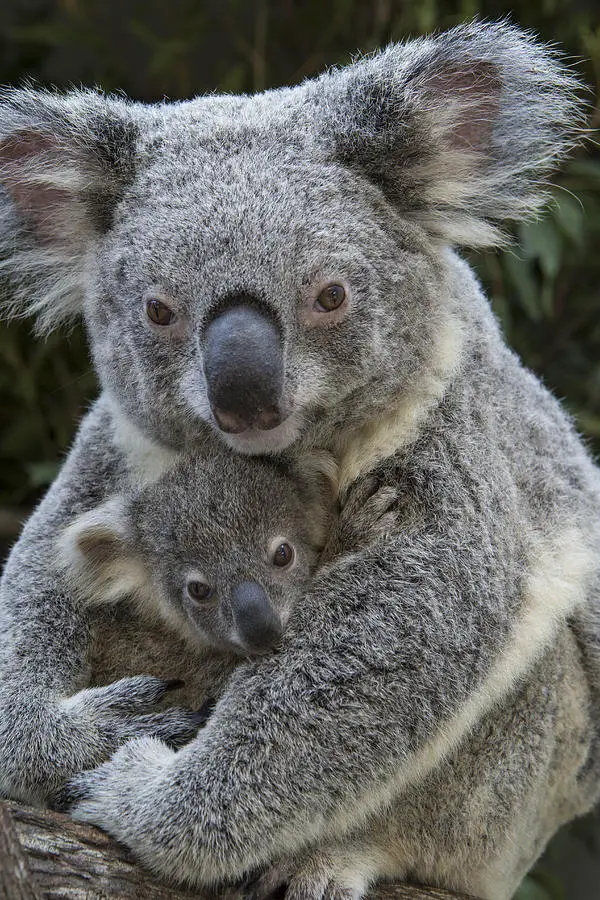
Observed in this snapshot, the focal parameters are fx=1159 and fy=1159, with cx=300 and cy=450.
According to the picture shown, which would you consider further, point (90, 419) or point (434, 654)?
point (90, 419)

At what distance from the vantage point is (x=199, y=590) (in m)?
2.39

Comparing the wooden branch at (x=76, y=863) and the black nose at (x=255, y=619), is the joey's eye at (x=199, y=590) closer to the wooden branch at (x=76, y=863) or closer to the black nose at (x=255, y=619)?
the black nose at (x=255, y=619)

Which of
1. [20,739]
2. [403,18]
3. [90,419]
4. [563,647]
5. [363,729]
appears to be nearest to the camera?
[363,729]

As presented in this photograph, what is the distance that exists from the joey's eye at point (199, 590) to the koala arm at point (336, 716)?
173 mm

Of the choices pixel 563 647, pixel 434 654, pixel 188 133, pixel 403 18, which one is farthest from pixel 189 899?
pixel 403 18

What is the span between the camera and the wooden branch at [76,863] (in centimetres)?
214

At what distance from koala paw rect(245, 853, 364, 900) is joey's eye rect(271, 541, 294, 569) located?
0.59 meters

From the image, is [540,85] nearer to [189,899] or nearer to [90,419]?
[90,419]

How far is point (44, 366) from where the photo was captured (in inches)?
193

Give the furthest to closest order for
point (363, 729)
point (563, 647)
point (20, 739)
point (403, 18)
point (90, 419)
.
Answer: point (403, 18)
point (90, 419)
point (563, 647)
point (20, 739)
point (363, 729)

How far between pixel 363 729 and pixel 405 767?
0.43ft

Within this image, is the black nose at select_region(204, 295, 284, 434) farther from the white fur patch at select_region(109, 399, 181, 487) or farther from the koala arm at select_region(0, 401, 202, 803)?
the koala arm at select_region(0, 401, 202, 803)

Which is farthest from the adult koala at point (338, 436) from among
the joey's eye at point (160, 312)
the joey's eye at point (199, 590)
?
the joey's eye at point (199, 590)

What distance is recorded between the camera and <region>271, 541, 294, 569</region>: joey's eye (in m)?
2.41
